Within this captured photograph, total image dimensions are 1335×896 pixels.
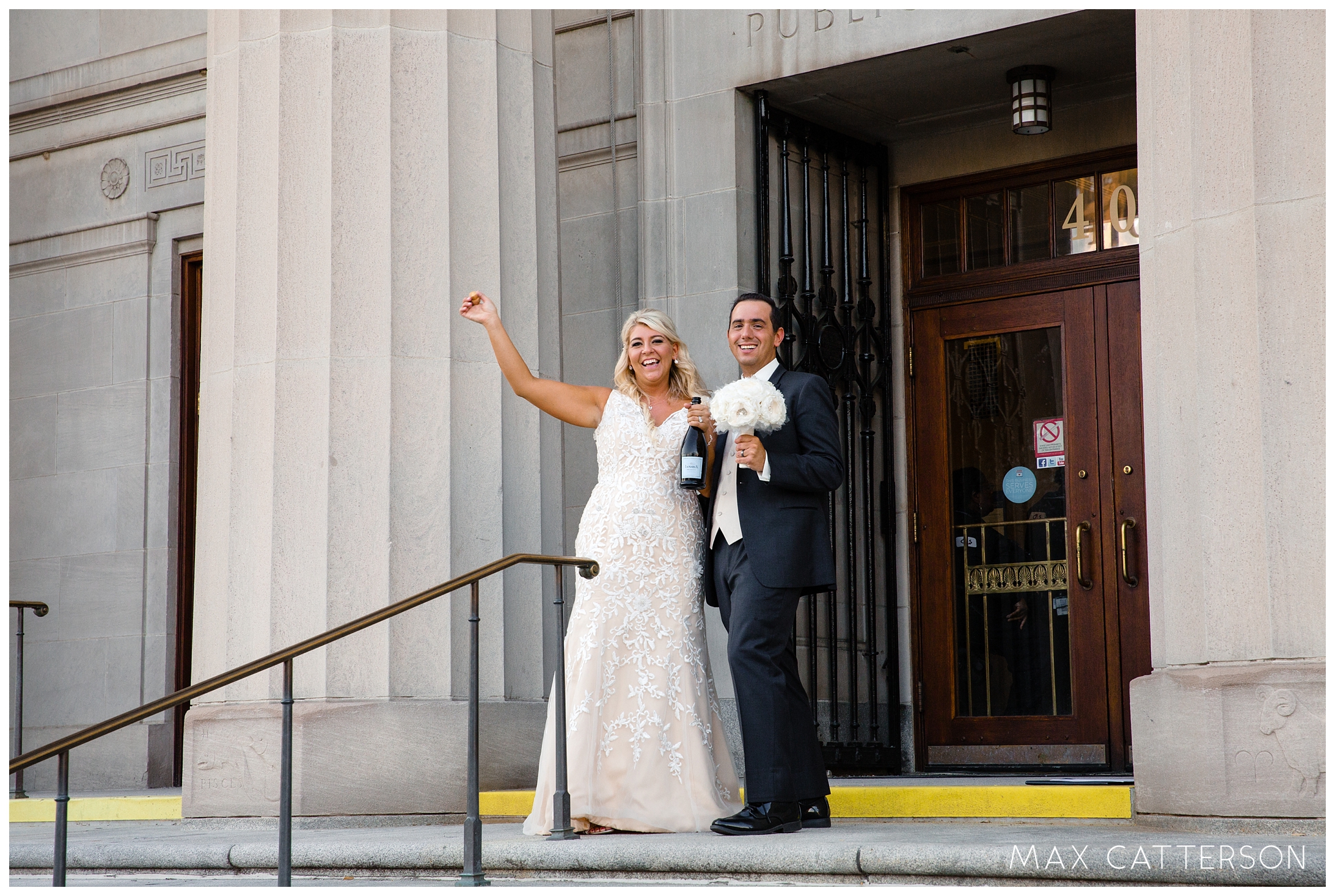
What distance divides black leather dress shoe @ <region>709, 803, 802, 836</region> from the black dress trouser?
0.09 ft

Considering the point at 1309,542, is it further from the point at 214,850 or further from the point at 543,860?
the point at 214,850

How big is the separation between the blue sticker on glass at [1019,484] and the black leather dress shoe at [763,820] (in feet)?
13.2

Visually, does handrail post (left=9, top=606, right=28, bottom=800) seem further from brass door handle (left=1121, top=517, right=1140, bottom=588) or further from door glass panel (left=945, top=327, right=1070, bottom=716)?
brass door handle (left=1121, top=517, right=1140, bottom=588)

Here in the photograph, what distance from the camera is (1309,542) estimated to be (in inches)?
204

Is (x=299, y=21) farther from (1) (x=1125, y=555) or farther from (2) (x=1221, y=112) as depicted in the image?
(1) (x=1125, y=555)

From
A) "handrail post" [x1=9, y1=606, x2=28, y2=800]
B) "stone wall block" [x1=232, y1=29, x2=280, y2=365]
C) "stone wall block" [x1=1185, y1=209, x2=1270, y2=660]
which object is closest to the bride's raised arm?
"stone wall block" [x1=232, y1=29, x2=280, y2=365]

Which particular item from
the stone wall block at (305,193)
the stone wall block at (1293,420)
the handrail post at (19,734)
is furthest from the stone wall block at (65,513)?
the stone wall block at (1293,420)

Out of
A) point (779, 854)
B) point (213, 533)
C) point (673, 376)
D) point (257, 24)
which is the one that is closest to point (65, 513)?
point (213, 533)

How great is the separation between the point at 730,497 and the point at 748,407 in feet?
1.64

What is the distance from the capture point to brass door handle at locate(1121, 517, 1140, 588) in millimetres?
8711

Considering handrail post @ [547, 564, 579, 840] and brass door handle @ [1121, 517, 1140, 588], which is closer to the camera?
handrail post @ [547, 564, 579, 840]

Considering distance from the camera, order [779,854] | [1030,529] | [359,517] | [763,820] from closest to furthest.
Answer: [779,854] → [763,820] → [359,517] → [1030,529]

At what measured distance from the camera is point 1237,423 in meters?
5.38

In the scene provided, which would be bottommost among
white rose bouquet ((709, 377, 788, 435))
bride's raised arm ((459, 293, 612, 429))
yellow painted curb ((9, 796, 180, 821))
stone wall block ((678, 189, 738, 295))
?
yellow painted curb ((9, 796, 180, 821))
